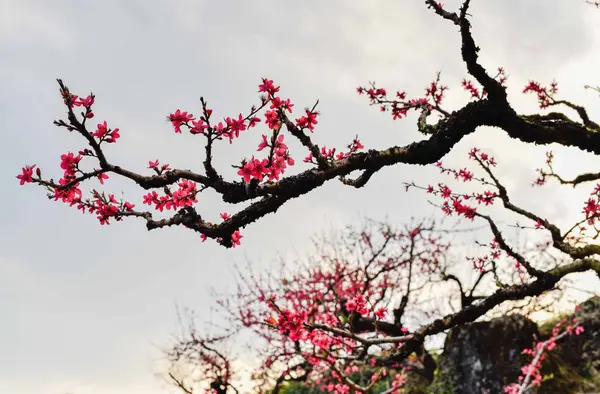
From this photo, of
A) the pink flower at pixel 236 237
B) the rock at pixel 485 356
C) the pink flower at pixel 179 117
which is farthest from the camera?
the rock at pixel 485 356

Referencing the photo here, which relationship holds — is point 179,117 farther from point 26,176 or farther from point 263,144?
point 26,176

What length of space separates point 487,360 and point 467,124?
8.92 m

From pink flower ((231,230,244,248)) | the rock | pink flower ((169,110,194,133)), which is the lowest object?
the rock

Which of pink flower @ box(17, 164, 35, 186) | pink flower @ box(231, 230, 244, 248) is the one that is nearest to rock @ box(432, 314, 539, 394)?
pink flower @ box(231, 230, 244, 248)

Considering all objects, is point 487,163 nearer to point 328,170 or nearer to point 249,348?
point 328,170

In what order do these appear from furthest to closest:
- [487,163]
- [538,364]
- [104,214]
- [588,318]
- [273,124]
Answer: [588,318], [538,364], [487,163], [104,214], [273,124]

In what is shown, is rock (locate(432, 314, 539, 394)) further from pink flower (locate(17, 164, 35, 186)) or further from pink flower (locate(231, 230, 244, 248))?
pink flower (locate(17, 164, 35, 186))

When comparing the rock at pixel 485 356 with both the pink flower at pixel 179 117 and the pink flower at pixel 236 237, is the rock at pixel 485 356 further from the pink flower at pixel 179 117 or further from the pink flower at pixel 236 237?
the pink flower at pixel 179 117

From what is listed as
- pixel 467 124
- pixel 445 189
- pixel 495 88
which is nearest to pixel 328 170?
pixel 467 124

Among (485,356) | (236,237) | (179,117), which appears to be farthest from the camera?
(485,356)

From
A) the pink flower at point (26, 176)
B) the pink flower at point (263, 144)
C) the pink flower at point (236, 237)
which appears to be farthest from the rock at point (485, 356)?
the pink flower at point (26, 176)

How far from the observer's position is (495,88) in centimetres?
464

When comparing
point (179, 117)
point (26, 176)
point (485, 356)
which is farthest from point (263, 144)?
point (485, 356)

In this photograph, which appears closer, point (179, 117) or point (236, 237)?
point (179, 117)
